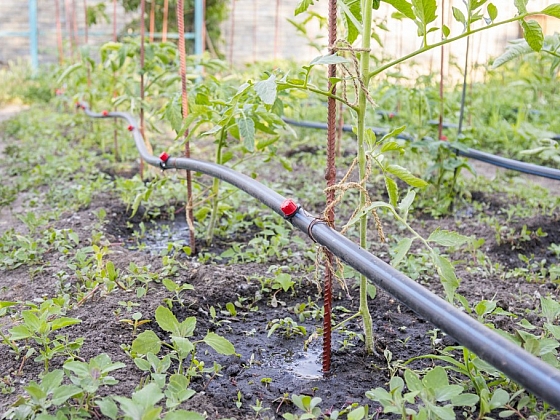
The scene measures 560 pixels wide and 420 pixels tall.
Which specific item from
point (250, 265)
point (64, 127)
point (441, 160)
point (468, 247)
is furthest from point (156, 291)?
point (64, 127)

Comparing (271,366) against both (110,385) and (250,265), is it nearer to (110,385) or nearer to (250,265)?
(110,385)

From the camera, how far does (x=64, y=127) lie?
6117mm

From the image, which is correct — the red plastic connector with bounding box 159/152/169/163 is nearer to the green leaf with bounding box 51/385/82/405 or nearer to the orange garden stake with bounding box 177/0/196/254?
the orange garden stake with bounding box 177/0/196/254

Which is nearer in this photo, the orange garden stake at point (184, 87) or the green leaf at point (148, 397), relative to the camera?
the green leaf at point (148, 397)

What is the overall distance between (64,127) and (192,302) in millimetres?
4377

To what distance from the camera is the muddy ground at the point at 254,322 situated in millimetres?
1747

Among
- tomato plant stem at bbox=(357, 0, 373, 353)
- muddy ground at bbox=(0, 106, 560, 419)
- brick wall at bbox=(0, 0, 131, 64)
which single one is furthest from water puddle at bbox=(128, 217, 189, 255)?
brick wall at bbox=(0, 0, 131, 64)

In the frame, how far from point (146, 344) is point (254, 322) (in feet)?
2.09

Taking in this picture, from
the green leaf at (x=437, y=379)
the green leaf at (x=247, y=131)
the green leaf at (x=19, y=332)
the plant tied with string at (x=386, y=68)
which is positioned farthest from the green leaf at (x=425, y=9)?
the green leaf at (x=19, y=332)

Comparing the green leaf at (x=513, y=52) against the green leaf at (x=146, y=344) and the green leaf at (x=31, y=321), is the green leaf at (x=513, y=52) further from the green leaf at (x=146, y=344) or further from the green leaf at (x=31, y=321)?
the green leaf at (x=31, y=321)

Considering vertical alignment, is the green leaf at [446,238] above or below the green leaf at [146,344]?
above

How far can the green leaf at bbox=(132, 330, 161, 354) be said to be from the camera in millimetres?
1697

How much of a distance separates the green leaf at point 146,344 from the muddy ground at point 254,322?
0.08 m

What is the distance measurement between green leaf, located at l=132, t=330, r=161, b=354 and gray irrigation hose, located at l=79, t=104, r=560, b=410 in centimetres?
51
